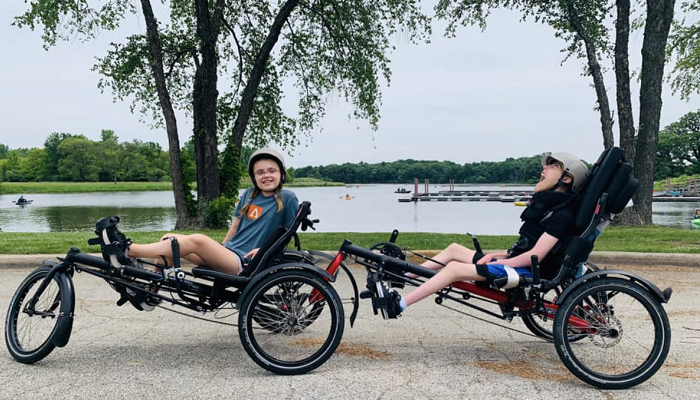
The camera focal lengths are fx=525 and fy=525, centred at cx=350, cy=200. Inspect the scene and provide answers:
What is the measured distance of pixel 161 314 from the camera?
5.05 meters

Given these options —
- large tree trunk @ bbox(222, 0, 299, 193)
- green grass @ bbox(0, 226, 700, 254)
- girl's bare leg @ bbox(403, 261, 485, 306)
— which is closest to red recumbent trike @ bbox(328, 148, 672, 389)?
girl's bare leg @ bbox(403, 261, 485, 306)

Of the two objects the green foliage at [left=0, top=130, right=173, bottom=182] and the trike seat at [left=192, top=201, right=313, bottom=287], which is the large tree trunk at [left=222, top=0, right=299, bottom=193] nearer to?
the trike seat at [left=192, top=201, right=313, bottom=287]

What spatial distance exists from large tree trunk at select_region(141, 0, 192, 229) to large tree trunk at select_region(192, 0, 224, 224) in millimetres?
577

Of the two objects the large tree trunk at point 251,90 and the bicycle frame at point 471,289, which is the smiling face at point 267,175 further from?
the large tree trunk at point 251,90

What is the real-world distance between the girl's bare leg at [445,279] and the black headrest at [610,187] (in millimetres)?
782

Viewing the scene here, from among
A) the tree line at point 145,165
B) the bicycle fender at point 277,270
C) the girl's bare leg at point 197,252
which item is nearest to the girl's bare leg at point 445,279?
the bicycle fender at point 277,270

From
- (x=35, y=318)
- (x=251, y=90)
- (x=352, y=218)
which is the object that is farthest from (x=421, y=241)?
(x=352, y=218)

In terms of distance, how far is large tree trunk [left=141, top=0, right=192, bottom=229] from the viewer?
47.1ft

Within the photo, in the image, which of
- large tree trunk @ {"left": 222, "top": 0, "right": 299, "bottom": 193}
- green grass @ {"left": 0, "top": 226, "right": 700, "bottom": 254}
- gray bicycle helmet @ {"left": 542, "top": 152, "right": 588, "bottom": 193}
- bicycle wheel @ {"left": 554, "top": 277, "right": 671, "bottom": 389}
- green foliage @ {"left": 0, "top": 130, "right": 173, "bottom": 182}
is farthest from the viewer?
green foliage @ {"left": 0, "top": 130, "right": 173, "bottom": 182}

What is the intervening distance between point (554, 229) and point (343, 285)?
3.43 m

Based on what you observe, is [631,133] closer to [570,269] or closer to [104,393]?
[570,269]

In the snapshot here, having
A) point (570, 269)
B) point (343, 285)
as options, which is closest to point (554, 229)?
point (570, 269)

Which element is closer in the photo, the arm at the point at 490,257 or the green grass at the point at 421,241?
the arm at the point at 490,257

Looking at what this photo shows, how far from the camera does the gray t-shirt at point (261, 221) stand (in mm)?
4043
